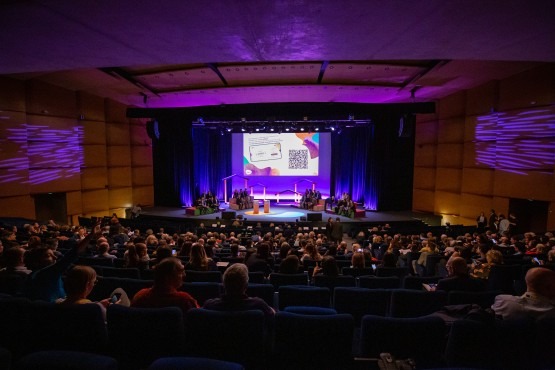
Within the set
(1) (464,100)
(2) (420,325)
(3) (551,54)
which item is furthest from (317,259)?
(1) (464,100)

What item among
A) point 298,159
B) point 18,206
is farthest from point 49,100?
point 298,159

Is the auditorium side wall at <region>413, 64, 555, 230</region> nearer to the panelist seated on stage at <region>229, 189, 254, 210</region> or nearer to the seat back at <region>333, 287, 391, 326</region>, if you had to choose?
the panelist seated on stage at <region>229, 189, 254, 210</region>

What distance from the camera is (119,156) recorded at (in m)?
15.7

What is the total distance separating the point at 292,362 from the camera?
88.0 inches

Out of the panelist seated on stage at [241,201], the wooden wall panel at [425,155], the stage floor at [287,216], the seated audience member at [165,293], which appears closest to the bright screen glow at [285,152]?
the panelist seated on stage at [241,201]

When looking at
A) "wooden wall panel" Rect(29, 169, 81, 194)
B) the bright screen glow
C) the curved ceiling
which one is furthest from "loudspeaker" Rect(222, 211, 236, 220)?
the curved ceiling

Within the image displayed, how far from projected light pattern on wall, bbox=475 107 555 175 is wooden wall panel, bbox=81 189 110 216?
15822 millimetres

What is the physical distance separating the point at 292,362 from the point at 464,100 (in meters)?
14.3

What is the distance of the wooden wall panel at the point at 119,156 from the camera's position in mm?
15266

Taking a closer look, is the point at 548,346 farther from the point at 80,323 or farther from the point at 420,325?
the point at 80,323

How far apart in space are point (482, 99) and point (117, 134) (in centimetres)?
1570

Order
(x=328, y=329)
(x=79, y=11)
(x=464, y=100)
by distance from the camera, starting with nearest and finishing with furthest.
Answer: (x=328, y=329) → (x=79, y=11) → (x=464, y=100)

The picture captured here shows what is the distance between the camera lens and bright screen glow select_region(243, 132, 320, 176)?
1900cm

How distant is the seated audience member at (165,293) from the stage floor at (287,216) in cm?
1126
